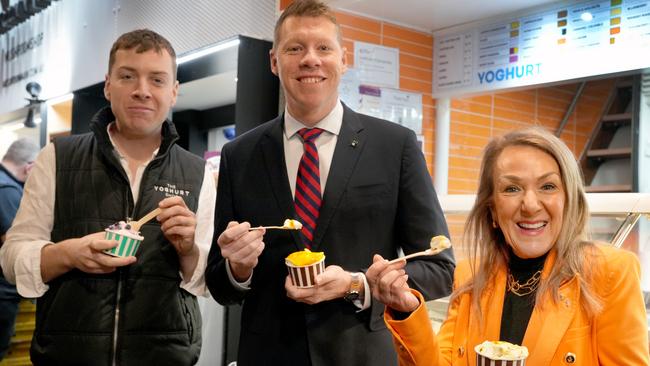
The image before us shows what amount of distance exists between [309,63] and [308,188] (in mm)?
376

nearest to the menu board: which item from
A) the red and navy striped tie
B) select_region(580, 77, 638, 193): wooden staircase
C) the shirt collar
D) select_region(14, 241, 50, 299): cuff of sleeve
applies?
select_region(580, 77, 638, 193): wooden staircase

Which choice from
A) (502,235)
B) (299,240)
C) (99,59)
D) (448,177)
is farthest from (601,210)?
(99,59)

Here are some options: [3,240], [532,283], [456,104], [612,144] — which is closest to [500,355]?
[532,283]

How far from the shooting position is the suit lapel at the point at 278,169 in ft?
6.67

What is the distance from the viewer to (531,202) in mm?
1797

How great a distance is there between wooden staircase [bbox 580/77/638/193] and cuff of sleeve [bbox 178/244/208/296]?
219 inches

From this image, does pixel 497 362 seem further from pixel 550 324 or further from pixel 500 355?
pixel 550 324

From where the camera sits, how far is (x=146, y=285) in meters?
2.27

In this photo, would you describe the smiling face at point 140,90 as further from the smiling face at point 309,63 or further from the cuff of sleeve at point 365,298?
the cuff of sleeve at point 365,298

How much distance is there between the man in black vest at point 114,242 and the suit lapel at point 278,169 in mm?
324

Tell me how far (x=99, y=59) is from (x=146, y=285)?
4.43m

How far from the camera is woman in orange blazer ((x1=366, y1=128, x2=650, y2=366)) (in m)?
1.70

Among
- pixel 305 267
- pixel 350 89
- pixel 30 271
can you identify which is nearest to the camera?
pixel 305 267

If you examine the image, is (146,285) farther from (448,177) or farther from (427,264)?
(448,177)
